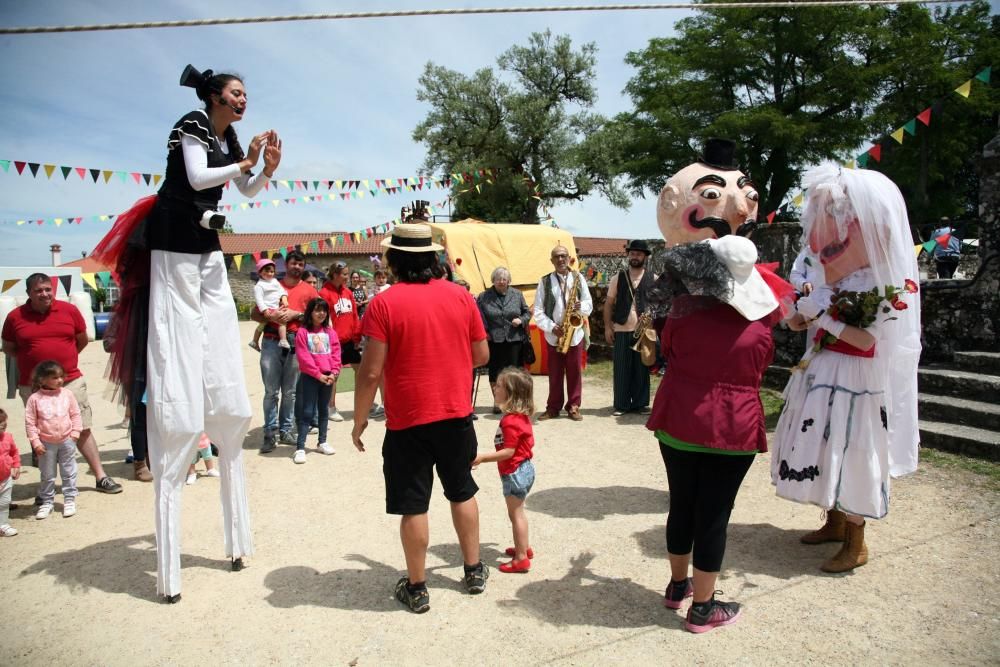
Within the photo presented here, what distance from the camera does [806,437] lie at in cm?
356

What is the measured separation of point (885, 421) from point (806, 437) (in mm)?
407

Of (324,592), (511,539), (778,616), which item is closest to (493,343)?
(511,539)

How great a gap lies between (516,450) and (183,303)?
191 cm

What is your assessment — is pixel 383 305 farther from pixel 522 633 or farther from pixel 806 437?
pixel 806 437

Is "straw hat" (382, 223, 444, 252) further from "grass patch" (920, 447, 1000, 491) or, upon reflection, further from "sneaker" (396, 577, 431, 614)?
"grass patch" (920, 447, 1000, 491)

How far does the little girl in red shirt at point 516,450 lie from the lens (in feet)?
11.5

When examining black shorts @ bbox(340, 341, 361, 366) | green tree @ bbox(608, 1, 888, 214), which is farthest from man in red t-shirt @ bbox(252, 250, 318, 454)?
green tree @ bbox(608, 1, 888, 214)

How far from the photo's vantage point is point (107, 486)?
5.22 metres

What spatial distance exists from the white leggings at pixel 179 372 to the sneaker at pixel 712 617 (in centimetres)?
254

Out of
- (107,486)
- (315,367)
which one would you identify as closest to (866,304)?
(315,367)

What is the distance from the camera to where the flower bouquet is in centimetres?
333

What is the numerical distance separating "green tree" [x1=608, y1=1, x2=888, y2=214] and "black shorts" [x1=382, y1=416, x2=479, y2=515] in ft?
80.9

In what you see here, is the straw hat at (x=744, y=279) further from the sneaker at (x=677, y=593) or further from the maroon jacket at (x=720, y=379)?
the sneaker at (x=677, y=593)

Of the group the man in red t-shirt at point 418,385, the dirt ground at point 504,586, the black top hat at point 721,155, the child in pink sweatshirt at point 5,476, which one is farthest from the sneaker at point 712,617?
the child in pink sweatshirt at point 5,476
